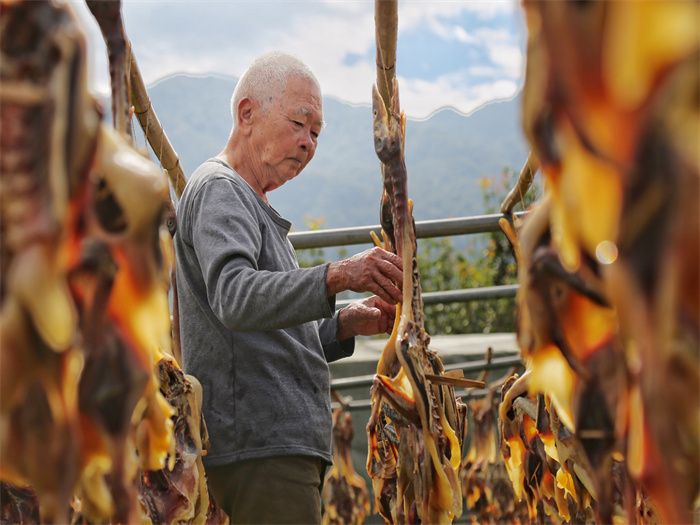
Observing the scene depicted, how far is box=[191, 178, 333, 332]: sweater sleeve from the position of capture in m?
2.05

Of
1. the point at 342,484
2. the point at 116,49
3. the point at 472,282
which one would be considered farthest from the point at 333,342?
the point at 472,282

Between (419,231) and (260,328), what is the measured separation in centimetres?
193

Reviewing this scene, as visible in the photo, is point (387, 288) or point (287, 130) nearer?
point (387, 288)

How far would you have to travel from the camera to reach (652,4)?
734mm

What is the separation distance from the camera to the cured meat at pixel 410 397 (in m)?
1.63

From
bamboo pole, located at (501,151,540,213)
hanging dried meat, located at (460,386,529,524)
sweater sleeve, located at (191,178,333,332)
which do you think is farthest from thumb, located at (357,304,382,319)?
hanging dried meat, located at (460,386,529,524)

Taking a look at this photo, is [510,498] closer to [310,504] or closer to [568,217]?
[310,504]

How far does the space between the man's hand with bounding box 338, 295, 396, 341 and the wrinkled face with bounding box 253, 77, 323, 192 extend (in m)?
0.55

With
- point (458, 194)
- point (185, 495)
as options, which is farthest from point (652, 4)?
point (458, 194)

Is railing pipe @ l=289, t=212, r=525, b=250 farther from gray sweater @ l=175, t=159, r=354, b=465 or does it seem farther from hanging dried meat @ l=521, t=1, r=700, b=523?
hanging dried meat @ l=521, t=1, r=700, b=523

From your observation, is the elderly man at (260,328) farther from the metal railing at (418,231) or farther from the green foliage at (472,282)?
the green foliage at (472,282)

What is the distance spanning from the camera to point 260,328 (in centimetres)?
209

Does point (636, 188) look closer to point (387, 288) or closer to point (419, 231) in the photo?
point (387, 288)

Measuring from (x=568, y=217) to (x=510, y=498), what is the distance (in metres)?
3.82
